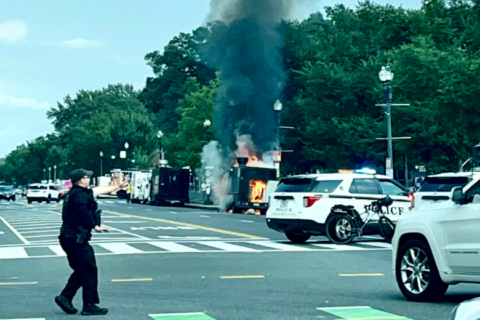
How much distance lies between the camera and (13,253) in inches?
→ 832

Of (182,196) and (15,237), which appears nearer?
(15,237)

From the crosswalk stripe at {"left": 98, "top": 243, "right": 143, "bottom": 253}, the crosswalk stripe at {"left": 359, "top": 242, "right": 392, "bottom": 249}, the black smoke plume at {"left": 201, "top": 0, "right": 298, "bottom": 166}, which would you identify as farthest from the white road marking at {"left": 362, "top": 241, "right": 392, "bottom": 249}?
the black smoke plume at {"left": 201, "top": 0, "right": 298, "bottom": 166}

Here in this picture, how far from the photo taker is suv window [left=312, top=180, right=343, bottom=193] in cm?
2358

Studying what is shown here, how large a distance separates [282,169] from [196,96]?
15.2 metres

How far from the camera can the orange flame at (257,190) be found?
49906mm

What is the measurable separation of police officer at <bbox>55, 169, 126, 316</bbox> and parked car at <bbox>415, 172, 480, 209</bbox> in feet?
40.0

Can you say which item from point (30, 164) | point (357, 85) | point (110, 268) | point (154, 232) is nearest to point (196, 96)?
point (357, 85)

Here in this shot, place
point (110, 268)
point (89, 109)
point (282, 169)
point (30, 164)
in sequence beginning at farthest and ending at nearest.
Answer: point (30, 164) → point (89, 109) → point (282, 169) → point (110, 268)

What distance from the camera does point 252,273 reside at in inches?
629

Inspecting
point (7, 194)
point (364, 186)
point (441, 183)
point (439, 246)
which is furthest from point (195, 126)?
point (439, 246)

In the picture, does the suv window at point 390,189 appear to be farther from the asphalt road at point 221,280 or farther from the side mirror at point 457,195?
the side mirror at point 457,195

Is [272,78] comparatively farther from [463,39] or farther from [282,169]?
[463,39]

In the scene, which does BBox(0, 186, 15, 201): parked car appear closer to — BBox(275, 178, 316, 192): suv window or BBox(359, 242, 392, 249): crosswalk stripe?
BBox(275, 178, 316, 192): suv window

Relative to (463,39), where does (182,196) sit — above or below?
below
